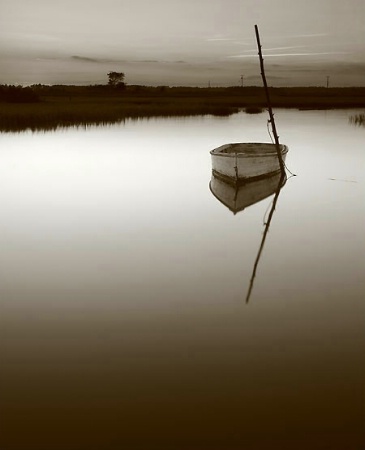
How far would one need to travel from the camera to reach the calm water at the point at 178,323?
15.3ft

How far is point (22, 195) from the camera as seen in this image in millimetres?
15531

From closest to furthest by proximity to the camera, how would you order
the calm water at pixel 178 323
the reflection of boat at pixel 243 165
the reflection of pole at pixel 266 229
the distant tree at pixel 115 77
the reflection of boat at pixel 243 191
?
the calm water at pixel 178 323
the reflection of pole at pixel 266 229
the reflection of boat at pixel 243 191
the reflection of boat at pixel 243 165
the distant tree at pixel 115 77

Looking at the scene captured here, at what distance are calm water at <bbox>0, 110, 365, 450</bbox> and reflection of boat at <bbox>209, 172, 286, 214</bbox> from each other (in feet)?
1.14

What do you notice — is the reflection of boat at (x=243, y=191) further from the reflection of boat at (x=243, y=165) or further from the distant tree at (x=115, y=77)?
the distant tree at (x=115, y=77)

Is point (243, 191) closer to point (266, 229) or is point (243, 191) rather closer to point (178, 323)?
point (266, 229)

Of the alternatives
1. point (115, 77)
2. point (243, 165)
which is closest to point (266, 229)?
point (243, 165)

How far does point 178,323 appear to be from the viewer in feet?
22.5

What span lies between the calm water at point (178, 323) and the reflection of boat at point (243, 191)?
1.14 ft

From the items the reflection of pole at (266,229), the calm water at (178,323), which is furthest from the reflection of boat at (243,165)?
the calm water at (178,323)

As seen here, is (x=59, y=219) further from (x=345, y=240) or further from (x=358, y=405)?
(x=358, y=405)

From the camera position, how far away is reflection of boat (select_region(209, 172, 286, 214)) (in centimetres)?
1462

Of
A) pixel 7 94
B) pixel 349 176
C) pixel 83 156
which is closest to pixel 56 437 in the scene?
pixel 349 176

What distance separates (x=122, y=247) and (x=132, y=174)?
10.0 m

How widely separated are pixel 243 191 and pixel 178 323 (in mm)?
9334
